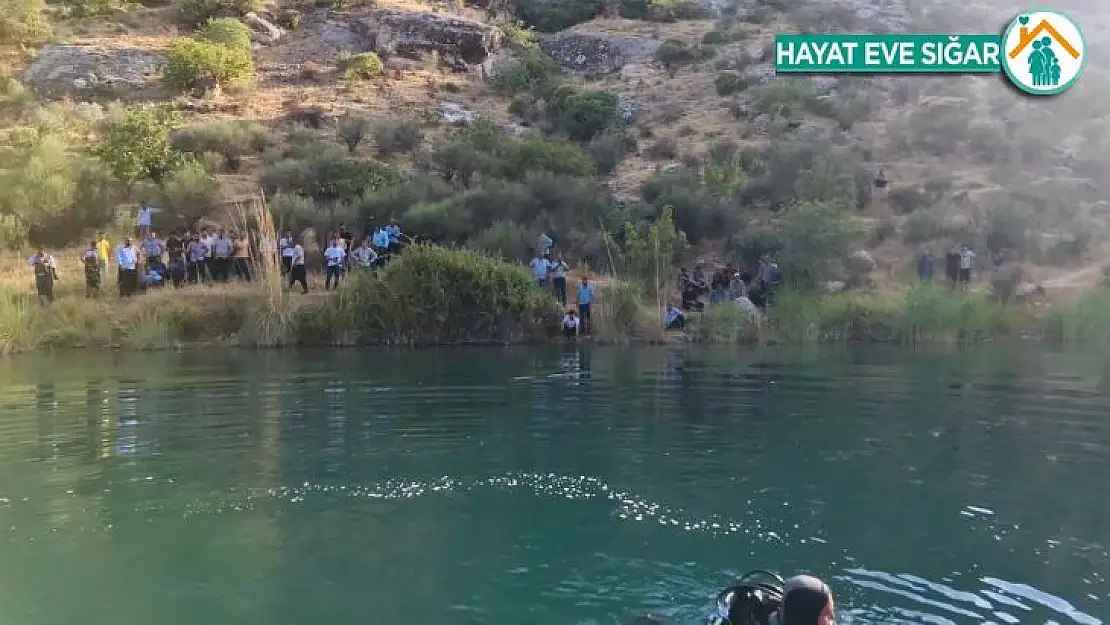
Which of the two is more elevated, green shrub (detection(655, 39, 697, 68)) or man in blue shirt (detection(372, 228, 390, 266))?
green shrub (detection(655, 39, 697, 68))

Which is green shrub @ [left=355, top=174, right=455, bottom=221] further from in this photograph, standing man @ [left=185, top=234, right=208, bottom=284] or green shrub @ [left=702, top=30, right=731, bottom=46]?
green shrub @ [left=702, top=30, right=731, bottom=46]

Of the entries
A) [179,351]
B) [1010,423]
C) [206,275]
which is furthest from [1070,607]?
[206,275]

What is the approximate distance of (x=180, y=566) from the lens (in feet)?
28.3

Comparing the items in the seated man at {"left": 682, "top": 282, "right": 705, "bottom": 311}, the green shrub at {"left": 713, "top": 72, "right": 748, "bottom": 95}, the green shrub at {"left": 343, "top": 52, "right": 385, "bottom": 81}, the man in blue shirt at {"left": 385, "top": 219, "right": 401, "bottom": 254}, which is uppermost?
the green shrub at {"left": 343, "top": 52, "right": 385, "bottom": 81}

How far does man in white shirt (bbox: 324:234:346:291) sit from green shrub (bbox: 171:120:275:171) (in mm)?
15083

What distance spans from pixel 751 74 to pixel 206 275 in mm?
31615

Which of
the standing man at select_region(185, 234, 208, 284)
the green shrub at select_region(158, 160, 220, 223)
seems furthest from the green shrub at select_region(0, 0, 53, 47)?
the standing man at select_region(185, 234, 208, 284)

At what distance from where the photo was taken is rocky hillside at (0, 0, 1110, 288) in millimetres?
35031

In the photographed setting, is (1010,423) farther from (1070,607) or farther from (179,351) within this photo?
(179,351)

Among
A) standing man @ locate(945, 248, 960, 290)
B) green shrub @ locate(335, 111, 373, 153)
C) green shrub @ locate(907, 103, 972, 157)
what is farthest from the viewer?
green shrub @ locate(907, 103, 972, 157)

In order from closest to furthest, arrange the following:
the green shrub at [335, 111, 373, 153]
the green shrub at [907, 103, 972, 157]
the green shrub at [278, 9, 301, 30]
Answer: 1. the green shrub at [335, 111, 373, 153]
2. the green shrub at [907, 103, 972, 157]
3. the green shrub at [278, 9, 301, 30]

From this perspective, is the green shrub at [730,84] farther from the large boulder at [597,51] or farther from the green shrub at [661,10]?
the green shrub at [661,10]

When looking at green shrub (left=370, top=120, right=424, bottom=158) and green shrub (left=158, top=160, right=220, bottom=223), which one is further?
green shrub (left=370, top=120, right=424, bottom=158)

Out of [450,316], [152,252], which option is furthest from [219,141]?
[450,316]
